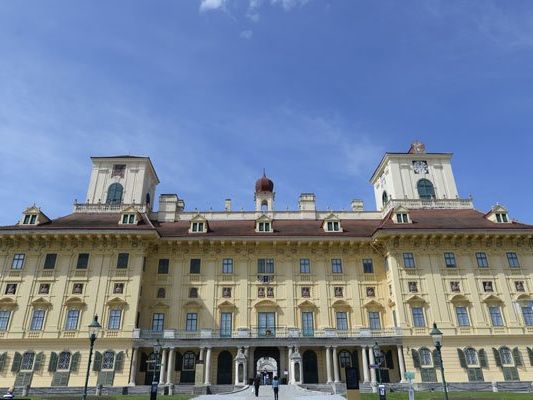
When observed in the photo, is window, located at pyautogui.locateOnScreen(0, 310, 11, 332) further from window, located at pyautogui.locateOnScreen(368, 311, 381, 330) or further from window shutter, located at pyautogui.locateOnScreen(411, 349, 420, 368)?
window shutter, located at pyautogui.locateOnScreen(411, 349, 420, 368)

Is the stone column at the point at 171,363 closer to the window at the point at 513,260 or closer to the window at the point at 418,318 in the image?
the window at the point at 418,318

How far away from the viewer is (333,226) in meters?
44.9

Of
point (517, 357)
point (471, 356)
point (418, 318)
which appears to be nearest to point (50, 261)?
point (418, 318)

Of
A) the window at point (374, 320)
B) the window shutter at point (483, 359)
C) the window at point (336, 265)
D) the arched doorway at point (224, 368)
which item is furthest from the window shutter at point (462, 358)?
the arched doorway at point (224, 368)

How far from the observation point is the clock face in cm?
5372

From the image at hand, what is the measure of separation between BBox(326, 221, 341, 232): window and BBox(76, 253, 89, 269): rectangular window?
997 inches

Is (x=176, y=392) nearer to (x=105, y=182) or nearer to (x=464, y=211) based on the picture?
(x=105, y=182)

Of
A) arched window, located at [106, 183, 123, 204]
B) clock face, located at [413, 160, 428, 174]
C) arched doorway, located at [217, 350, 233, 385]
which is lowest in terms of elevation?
arched doorway, located at [217, 350, 233, 385]

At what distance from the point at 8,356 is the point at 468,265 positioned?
4478 cm

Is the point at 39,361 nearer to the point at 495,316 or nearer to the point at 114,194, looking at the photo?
the point at 114,194

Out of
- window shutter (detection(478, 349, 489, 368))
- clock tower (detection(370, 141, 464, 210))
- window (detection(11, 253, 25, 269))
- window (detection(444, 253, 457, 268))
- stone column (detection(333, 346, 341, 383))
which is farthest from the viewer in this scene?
clock tower (detection(370, 141, 464, 210))

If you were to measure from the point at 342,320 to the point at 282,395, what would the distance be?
44.4 ft

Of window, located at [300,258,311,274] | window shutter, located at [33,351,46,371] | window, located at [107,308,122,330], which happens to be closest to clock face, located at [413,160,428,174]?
window, located at [300,258,311,274]

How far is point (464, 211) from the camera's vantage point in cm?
4903
